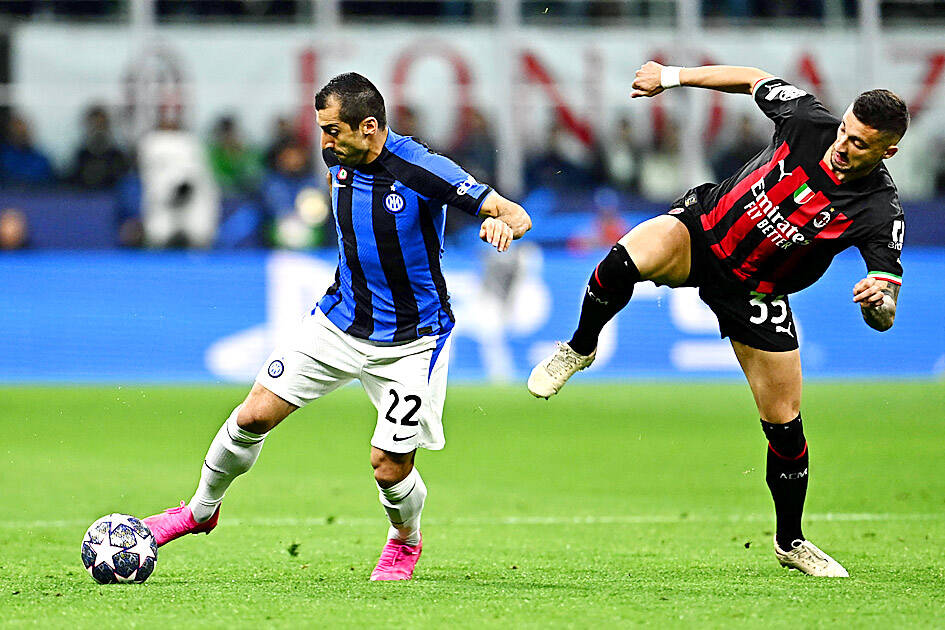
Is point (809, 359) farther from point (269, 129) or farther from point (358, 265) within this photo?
point (358, 265)

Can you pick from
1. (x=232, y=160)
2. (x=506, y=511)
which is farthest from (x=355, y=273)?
(x=232, y=160)

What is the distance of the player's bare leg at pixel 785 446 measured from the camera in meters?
6.63

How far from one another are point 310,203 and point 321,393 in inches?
444

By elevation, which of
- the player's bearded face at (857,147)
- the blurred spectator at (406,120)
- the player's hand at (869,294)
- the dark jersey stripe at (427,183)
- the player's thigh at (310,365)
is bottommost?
the blurred spectator at (406,120)

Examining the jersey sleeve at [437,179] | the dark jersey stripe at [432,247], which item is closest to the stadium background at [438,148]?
the dark jersey stripe at [432,247]

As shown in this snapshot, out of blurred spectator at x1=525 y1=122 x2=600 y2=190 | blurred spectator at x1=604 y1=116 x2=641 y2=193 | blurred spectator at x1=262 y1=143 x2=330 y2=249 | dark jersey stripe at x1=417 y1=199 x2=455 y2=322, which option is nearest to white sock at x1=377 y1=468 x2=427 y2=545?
dark jersey stripe at x1=417 y1=199 x2=455 y2=322

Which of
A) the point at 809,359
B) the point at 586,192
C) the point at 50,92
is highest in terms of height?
the point at 50,92

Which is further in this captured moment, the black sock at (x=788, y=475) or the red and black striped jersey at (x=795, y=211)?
Result: the black sock at (x=788, y=475)

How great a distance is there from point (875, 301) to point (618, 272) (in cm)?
123

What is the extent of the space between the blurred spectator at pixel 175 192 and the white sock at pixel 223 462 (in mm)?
11457

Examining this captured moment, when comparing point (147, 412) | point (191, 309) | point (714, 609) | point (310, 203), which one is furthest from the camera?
point (310, 203)

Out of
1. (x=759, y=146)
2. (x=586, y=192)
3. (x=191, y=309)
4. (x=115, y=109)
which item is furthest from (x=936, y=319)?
(x=115, y=109)

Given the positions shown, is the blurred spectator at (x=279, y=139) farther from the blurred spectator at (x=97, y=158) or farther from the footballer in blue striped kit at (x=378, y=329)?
the footballer in blue striped kit at (x=378, y=329)

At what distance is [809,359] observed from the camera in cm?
1733
